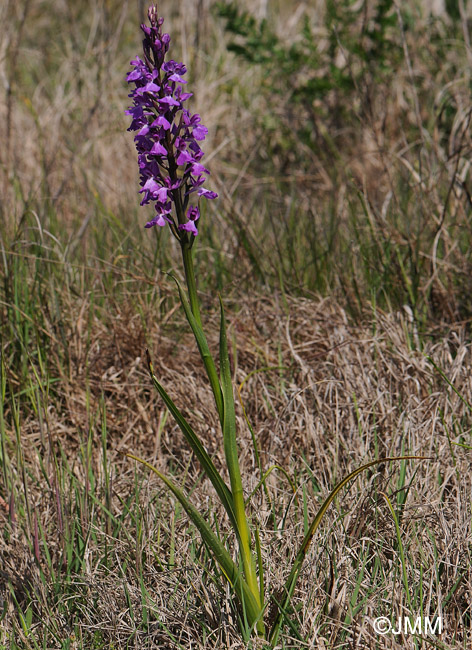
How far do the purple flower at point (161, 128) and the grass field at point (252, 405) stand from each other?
75cm

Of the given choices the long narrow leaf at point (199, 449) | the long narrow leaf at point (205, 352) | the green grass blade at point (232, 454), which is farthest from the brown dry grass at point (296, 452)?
the long narrow leaf at point (205, 352)

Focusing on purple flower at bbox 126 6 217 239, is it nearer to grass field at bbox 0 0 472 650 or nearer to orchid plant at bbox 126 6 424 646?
orchid plant at bbox 126 6 424 646

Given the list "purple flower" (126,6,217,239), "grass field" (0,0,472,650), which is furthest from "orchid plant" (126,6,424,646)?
"grass field" (0,0,472,650)

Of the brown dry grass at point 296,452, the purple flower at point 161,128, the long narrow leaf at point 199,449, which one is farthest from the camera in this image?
the brown dry grass at point 296,452

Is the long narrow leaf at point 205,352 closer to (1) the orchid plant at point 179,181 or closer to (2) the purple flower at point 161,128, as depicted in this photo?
(1) the orchid plant at point 179,181

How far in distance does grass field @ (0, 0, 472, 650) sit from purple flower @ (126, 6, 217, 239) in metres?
0.75

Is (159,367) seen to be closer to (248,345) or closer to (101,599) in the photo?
(248,345)

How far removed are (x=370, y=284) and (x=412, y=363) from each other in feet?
1.56

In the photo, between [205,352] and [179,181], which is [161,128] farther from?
[205,352]

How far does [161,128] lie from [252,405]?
138 centimetres

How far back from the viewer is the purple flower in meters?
1.30

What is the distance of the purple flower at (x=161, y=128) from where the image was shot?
1.30 metres

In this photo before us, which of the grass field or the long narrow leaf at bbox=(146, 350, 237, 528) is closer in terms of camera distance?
the long narrow leaf at bbox=(146, 350, 237, 528)

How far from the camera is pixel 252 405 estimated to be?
98.3 inches
